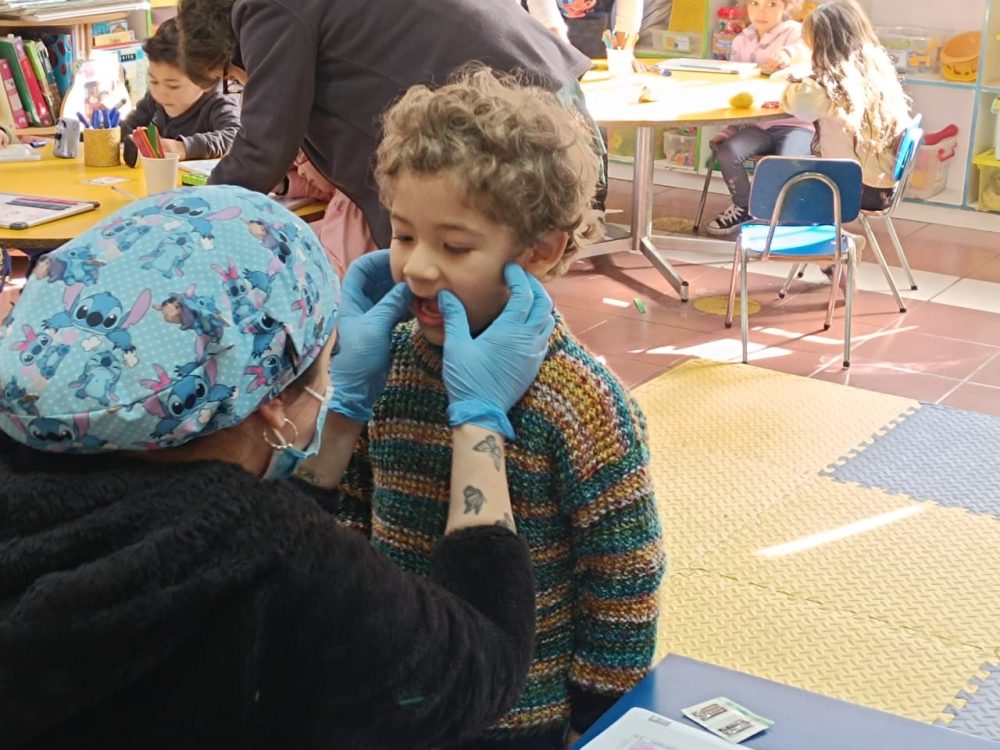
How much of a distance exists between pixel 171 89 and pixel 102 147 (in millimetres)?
566

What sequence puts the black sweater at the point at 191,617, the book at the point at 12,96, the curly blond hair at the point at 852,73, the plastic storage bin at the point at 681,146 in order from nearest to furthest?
the black sweater at the point at 191,617, the curly blond hair at the point at 852,73, the book at the point at 12,96, the plastic storage bin at the point at 681,146

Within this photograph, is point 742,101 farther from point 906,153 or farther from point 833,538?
point 833,538

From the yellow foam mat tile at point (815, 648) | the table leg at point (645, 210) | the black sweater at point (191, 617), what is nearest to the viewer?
the black sweater at point (191, 617)

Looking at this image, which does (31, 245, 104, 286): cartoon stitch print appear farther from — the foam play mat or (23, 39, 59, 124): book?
(23, 39, 59, 124): book

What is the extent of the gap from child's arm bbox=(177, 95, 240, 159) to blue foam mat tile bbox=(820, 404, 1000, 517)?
1.79 m

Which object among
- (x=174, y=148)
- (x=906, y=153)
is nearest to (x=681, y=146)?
(x=906, y=153)

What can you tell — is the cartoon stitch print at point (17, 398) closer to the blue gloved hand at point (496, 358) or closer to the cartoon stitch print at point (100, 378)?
the cartoon stitch print at point (100, 378)

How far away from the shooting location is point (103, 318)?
84 centimetres

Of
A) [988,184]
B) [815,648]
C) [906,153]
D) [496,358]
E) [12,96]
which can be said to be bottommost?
[815,648]

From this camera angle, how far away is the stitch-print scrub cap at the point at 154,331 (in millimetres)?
832

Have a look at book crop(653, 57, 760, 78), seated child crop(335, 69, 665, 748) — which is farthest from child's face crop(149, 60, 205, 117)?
seated child crop(335, 69, 665, 748)

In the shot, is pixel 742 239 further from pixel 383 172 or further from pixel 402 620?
pixel 402 620

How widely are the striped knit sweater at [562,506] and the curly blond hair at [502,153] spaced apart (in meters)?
0.14

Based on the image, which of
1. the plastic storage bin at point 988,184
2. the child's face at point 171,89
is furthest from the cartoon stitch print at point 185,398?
the plastic storage bin at point 988,184
